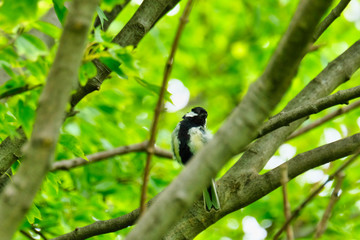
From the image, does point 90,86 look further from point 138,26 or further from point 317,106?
point 317,106

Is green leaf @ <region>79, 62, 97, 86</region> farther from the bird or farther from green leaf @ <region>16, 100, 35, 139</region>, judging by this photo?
the bird

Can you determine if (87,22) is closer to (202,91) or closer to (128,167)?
(128,167)

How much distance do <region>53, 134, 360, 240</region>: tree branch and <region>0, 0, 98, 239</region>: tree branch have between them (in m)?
1.51

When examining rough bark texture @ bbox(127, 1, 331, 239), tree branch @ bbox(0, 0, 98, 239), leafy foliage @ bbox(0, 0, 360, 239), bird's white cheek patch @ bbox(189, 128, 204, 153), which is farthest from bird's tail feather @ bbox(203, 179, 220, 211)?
tree branch @ bbox(0, 0, 98, 239)

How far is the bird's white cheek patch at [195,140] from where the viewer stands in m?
4.36

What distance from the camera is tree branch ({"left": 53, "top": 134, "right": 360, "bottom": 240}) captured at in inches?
106

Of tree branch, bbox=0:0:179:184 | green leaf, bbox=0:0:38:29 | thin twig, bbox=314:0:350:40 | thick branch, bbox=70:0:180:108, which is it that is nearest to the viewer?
green leaf, bbox=0:0:38:29

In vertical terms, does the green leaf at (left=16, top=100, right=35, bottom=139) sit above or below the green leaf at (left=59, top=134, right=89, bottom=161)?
below

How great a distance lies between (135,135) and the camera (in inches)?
213

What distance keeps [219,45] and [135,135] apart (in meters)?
3.95

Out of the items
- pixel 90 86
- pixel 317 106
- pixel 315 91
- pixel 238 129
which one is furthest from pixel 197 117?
pixel 238 129

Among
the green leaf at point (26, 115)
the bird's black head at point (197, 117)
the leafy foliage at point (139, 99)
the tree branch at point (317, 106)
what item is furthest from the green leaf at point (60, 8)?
the bird's black head at point (197, 117)

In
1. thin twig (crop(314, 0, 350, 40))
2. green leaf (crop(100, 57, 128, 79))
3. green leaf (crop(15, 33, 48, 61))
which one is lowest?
green leaf (crop(15, 33, 48, 61))

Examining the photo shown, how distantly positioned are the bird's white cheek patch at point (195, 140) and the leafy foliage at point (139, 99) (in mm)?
447
